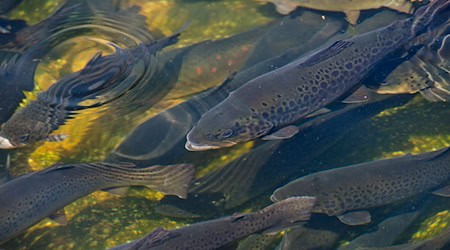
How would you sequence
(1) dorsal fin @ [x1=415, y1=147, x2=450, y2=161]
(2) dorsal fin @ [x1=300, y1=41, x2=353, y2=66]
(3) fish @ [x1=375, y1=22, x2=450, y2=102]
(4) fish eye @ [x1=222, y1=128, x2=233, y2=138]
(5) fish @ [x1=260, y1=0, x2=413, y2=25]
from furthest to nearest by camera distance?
(5) fish @ [x1=260, y1=0, x2=413, y2=25]
(3) fish @ [x1=375, y1=22, x2=450, y2=102]
(1) dorsal fin @ [x1=415, y1=147, x2=450, y2=161]
(2) dorsal fin @ [x1=300, y1=41, x2=353, y2=66]
(4) fish eye @ [x1=222, y1=128, x2=233, y2=138]

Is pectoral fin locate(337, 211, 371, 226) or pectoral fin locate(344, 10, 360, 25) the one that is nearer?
pectoral fin locate(337, 211, 371, 226)

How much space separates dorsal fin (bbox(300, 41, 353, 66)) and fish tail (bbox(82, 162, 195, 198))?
148 cm

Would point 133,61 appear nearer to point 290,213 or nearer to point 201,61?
point 201,61

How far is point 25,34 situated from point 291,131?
3.45 m

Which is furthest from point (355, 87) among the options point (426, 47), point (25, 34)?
point (25, 34)

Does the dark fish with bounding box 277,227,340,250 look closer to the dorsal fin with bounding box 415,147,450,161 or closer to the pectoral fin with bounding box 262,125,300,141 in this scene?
the pectoral fin with bounding box 262,125,300,141

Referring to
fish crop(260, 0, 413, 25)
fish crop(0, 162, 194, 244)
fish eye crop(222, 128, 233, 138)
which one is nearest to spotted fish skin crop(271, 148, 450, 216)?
fish eye crop(222, 128, 233, 138)

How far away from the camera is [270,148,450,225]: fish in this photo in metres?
4.61

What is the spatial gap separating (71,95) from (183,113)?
124cm

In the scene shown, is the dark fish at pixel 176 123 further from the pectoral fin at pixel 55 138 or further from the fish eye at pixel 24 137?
the fish eye at pixel 24 137

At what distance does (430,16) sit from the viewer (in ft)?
15.9

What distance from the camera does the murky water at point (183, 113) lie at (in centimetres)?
470

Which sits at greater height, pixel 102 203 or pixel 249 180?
pixel 249 180

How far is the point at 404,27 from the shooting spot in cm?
475
